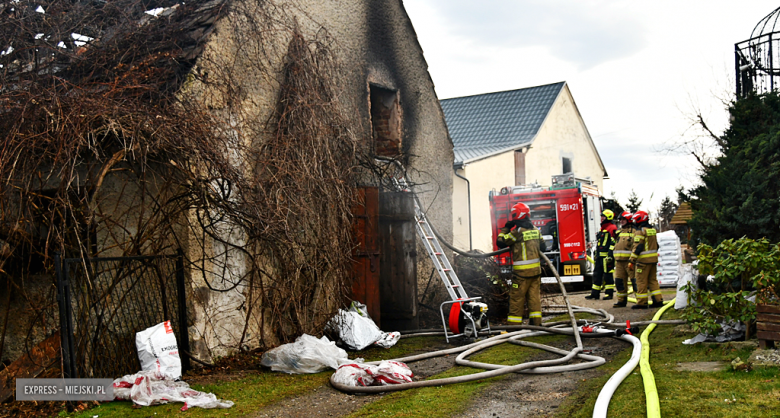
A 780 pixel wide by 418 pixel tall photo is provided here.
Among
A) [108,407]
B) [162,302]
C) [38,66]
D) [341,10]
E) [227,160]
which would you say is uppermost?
[341,10]

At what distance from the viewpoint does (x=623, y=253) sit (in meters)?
11.6

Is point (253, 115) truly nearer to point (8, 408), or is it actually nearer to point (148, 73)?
point (148, 73)

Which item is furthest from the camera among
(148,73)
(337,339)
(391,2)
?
(391,2)

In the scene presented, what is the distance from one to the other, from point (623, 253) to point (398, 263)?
15.6 ft

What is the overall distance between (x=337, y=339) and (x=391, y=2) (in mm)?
5724

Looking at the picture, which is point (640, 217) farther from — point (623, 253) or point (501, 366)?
point (501, 366)

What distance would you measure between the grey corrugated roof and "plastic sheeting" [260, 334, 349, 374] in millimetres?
14895

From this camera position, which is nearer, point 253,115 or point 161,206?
point 161,206

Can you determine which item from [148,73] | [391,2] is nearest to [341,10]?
[391,2]

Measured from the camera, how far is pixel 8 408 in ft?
18.1

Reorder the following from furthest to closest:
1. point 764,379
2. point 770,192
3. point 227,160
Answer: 1. point 770,192
2. point 227,160
3. point 764,379

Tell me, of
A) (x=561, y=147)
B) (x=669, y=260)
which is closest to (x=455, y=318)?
(x=669, y=260)

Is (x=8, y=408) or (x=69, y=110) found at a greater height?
(x=69, y=110)

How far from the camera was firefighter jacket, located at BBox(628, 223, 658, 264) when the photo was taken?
10.9 meters
